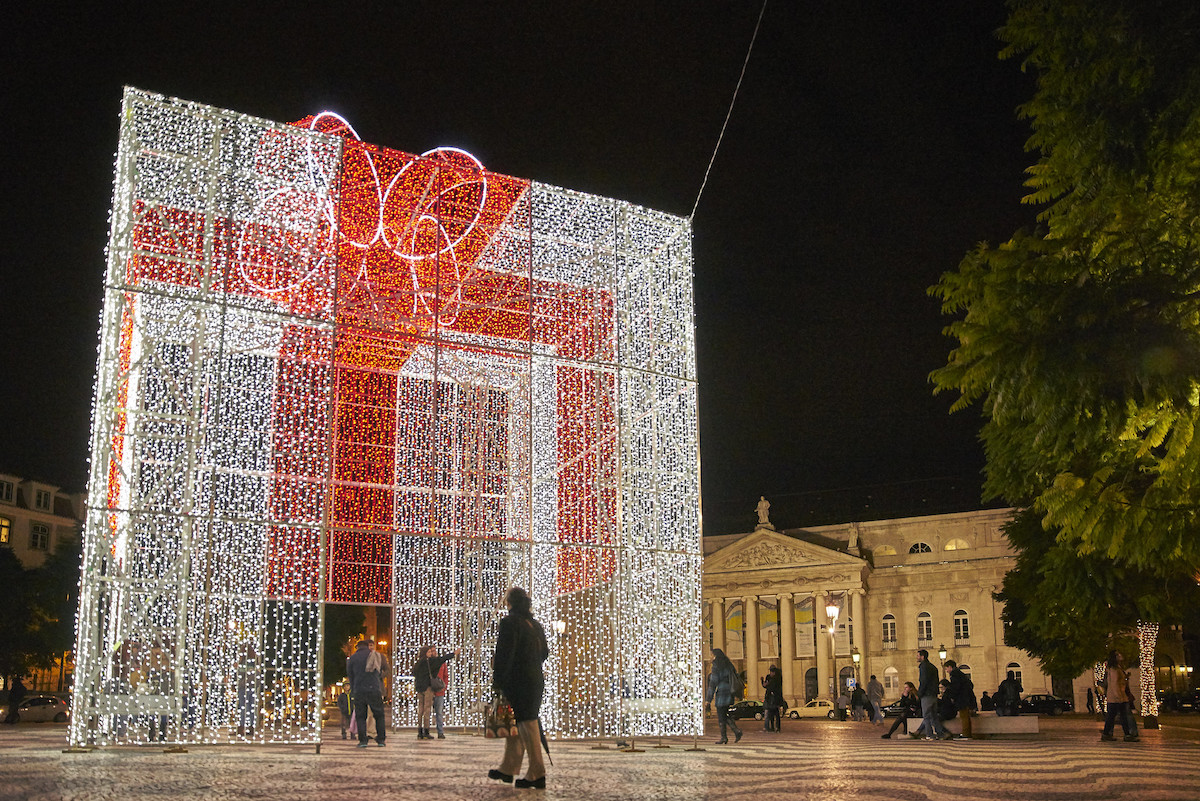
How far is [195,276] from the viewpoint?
555 inches

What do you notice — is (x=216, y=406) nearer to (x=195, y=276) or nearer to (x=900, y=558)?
(x=195, y=276)

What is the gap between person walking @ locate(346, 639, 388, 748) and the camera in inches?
585

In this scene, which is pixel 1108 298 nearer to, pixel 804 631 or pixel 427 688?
pixel 427 688

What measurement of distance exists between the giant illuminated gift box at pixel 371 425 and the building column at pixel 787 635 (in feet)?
161

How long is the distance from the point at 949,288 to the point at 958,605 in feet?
198

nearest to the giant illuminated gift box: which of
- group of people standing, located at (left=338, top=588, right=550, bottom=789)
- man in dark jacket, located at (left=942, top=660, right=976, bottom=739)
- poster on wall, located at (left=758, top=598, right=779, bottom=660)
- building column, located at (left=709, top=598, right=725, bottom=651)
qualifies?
group of people standing, located at (left=338, top=588, right=550, bottom=789)

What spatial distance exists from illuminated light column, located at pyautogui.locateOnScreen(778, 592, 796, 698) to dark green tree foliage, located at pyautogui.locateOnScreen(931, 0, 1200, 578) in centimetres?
5919

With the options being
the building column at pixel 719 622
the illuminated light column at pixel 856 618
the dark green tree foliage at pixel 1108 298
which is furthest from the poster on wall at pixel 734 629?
the dark green tree foliage at pixel 1108 298

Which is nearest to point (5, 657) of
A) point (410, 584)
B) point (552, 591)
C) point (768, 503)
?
point (410, 584)

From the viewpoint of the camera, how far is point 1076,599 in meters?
17.9

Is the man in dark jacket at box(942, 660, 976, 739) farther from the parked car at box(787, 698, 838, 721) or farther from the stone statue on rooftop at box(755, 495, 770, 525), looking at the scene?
the stone statue on rooftop at box(755, 495, 770, 525)

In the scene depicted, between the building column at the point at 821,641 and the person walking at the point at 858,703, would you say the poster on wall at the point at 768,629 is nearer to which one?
the building column at the point at 821,641

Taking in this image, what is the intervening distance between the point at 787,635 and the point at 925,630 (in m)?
7.82

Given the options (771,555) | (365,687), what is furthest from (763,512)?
(365,687)
